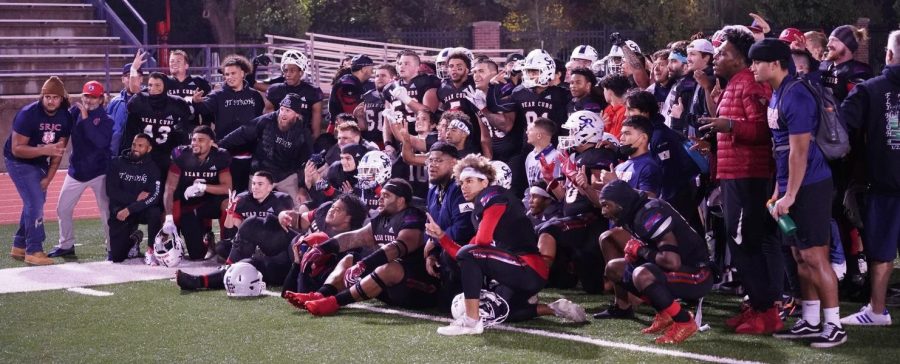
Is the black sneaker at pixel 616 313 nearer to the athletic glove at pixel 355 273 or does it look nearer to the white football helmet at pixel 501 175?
the white football helmet at pixel 501 175

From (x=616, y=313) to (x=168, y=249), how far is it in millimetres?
5096

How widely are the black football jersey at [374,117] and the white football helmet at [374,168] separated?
2218mm

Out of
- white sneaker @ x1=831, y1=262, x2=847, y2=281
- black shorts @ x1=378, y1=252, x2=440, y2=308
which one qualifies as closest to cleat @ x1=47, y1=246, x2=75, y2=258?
black shorts @ x1=378, y1=252, x2=440, y2=308

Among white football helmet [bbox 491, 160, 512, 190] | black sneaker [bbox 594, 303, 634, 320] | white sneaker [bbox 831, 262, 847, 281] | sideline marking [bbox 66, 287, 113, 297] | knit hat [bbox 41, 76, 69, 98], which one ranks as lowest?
sideline marking [bbox 66, 287, 113, 297]

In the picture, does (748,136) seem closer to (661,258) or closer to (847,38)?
(661,258)

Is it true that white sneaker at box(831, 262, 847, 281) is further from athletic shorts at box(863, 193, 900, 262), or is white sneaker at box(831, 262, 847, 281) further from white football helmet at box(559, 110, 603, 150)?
white football helmet at box(559, 110, 603, 150)

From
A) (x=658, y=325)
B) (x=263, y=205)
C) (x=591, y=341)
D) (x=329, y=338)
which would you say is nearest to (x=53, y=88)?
(x=263, y=205)

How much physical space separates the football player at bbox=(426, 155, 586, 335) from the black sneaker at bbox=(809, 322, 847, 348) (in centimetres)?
168

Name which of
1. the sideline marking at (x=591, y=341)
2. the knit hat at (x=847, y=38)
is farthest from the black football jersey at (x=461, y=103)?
the knit hat at (x=847, y=38)

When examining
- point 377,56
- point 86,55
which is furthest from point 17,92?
point 377,56

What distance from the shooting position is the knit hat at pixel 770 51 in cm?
771

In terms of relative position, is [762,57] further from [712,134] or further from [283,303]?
[283,303]

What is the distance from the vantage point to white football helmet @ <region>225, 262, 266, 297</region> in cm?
1010

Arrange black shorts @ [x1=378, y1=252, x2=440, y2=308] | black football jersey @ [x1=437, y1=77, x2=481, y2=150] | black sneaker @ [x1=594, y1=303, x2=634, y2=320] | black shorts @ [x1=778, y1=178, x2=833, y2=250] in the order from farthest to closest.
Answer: black football jersey @ [x1=437, y1=77, x2=481, y2=150] < black shorts @ [x1=378, y1=252, x2=440, y2=308] < black sneaker @ [x1=594, y1=303, x2=634, y2=320] < black shorts @ [x1=778, y1=178, x2=833, y2=250]
